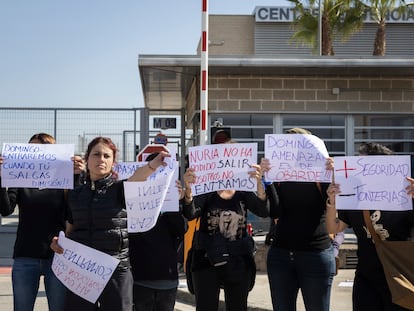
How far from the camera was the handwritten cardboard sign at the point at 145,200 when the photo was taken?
399cm

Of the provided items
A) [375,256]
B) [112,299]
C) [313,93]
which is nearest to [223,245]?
→ [112,299]

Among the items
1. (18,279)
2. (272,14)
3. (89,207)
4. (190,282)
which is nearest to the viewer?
(89,207)

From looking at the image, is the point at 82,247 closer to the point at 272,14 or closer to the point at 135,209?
the point at 135,209

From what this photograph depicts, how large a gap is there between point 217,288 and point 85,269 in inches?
46.5

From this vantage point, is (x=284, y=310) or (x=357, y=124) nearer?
(x=284, y=310)

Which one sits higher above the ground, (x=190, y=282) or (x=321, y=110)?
(x=321, y=110)

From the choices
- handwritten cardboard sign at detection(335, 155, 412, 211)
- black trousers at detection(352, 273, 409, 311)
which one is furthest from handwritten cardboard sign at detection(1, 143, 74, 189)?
black trousers at detection(352, 273, 409, 311)

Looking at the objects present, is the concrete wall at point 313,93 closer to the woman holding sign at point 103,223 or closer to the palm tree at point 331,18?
the woman holding sign at point 103,223

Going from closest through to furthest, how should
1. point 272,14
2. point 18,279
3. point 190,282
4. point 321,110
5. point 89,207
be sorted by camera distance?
point 89,207
point 18,279
point 190,282
point 321,110
point 272,14

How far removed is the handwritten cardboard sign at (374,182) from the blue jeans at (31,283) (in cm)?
222

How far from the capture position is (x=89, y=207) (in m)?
3.85

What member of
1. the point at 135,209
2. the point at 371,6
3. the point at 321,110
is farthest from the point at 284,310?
the point at 371,6

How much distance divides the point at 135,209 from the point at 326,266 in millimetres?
1555

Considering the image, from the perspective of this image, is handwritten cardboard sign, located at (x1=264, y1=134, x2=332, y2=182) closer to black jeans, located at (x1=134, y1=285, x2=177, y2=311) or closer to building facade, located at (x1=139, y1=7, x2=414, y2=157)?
black jeans, located at (x1=134, y1=285, x2=177, y2=311)
